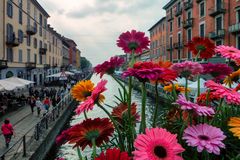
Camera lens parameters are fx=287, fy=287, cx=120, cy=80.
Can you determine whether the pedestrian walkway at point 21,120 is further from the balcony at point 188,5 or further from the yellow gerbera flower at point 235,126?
the balcony at point 188,5

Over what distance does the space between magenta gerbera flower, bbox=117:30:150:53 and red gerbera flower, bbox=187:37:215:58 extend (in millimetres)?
354

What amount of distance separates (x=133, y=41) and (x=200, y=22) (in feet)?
119

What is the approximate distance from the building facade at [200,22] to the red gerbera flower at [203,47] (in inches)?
747

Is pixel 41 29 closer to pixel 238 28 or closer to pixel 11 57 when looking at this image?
pixel 11 57

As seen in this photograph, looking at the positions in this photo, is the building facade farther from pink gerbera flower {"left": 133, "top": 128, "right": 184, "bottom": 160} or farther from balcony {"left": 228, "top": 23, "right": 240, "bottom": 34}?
pink gerbera flower {"left": 133, "top": 128, "right": 184, "bottom": 160}

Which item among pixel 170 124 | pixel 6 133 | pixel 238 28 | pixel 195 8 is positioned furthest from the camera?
pixel 195 8

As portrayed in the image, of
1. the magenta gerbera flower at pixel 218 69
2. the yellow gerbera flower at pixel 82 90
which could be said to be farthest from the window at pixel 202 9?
the yellow gerbera flower at pixel 82 90

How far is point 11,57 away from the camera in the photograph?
106 feet

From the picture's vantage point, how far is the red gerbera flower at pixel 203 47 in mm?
2061

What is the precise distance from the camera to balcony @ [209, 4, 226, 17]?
30047 millimetres

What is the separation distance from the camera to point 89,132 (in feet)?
5.02

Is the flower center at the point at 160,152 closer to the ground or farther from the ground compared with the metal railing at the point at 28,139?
farther from the ground

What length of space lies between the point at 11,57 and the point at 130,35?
32.6 metres

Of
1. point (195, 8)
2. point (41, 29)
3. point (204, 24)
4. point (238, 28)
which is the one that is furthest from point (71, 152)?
point (41, 29)
